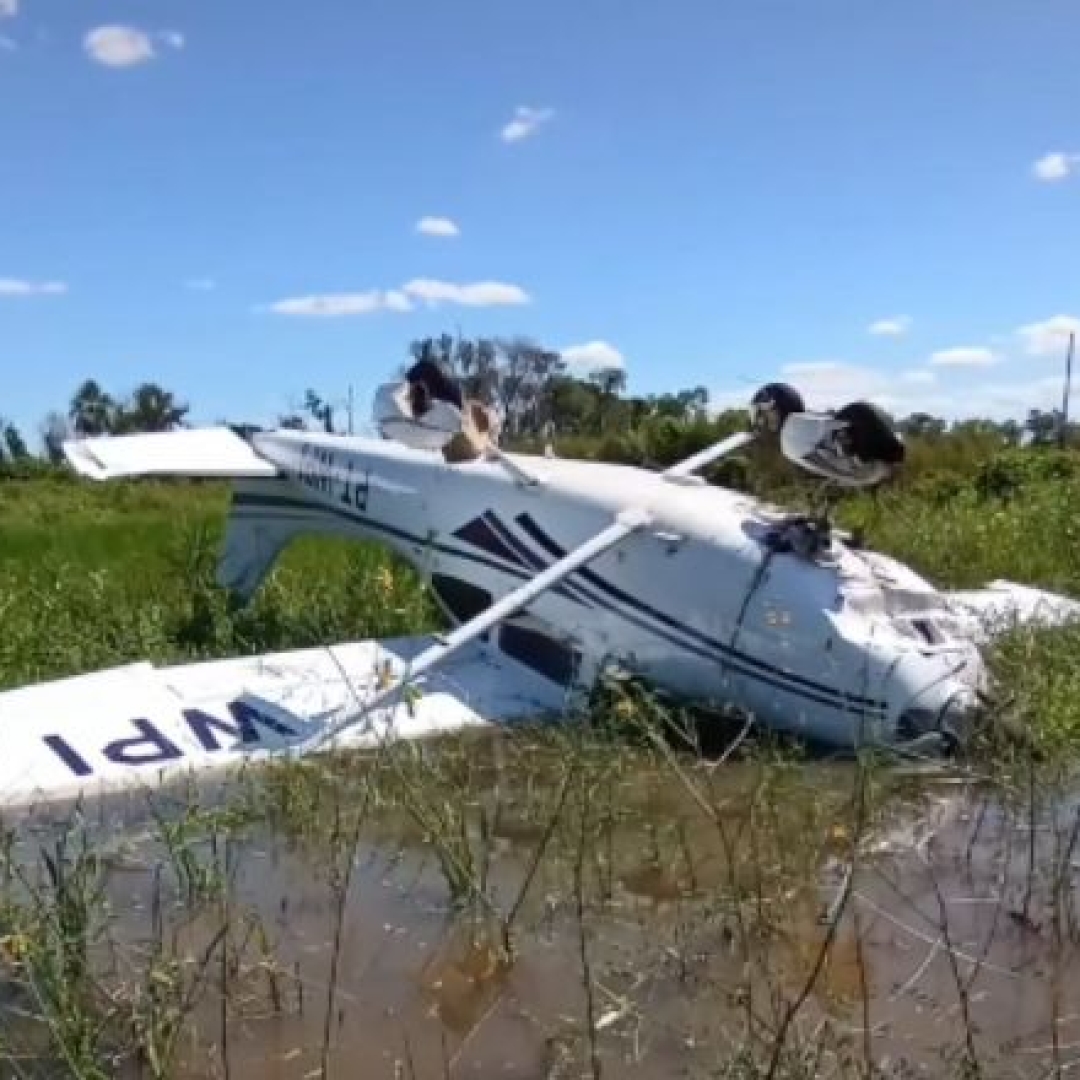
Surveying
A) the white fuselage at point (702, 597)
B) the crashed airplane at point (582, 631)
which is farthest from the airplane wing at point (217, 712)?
the white fuselage at point (702, 597)

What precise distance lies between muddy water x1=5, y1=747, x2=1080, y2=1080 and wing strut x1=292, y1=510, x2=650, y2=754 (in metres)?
0.68

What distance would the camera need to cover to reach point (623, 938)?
4.95 metres

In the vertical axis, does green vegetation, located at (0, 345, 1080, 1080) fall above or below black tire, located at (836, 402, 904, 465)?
below

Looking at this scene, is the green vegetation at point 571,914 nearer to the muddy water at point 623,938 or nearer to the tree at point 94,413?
the muddy water at point 623,938

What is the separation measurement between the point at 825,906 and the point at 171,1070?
2.30 metres

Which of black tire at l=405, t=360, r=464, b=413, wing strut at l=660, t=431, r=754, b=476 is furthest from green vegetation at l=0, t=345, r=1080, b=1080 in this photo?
black tire at l=405, t=360, r=464, b=413

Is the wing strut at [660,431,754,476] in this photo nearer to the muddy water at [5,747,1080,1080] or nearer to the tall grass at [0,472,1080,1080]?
the tall grass at [0,472,1080,1080]

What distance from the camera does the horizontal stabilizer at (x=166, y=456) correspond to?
39.4 feet

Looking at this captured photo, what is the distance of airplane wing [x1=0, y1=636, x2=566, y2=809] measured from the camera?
713 centimetres

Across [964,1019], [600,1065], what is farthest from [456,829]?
[964,1019]

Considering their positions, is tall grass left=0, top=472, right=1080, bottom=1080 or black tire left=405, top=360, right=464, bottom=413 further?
black tire left=405, top=360, right=464, bottom=413

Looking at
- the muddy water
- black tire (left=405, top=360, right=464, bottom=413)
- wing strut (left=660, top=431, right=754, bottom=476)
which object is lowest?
the muddy water

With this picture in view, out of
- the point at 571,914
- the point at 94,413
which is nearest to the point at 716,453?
the point at 571,914

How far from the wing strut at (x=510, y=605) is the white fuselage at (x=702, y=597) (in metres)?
0.12
